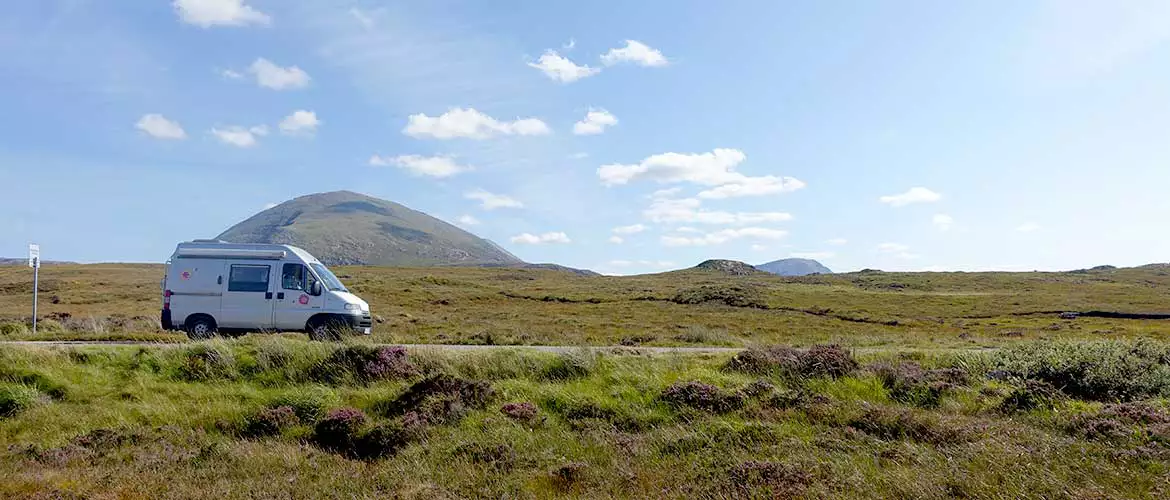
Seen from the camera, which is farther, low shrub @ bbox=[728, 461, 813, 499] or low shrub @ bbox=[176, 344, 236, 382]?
low shrub @ bbox=[176, 344, 236, 382]

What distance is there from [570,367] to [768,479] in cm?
560

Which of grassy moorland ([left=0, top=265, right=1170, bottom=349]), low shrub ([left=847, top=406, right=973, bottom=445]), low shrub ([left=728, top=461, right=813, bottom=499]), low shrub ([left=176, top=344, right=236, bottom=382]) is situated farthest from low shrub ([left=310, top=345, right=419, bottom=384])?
low shrub ([left=847, top=406, right=973, bottom=445])

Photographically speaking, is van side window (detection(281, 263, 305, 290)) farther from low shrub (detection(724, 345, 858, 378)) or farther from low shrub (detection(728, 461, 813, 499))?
low shrub (detection(728, 461, 813, 499))

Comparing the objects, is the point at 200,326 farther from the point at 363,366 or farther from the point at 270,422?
the point at 270,422

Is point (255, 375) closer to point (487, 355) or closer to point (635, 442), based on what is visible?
point (487, 355)

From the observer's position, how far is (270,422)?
971cm

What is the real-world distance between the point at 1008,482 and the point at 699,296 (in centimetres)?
6404

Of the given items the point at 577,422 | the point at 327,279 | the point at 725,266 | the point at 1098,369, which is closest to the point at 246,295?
the point at 327,279

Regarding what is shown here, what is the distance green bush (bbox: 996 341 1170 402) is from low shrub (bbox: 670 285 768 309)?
50210 millimetres

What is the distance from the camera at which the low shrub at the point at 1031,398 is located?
9.46 m

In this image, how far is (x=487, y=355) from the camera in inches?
504

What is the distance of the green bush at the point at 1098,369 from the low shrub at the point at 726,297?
165ft

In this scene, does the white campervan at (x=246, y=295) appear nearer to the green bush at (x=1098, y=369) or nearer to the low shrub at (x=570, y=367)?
the low shrub at (x=570, y=367)

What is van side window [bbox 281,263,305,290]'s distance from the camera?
1745 centimetres
